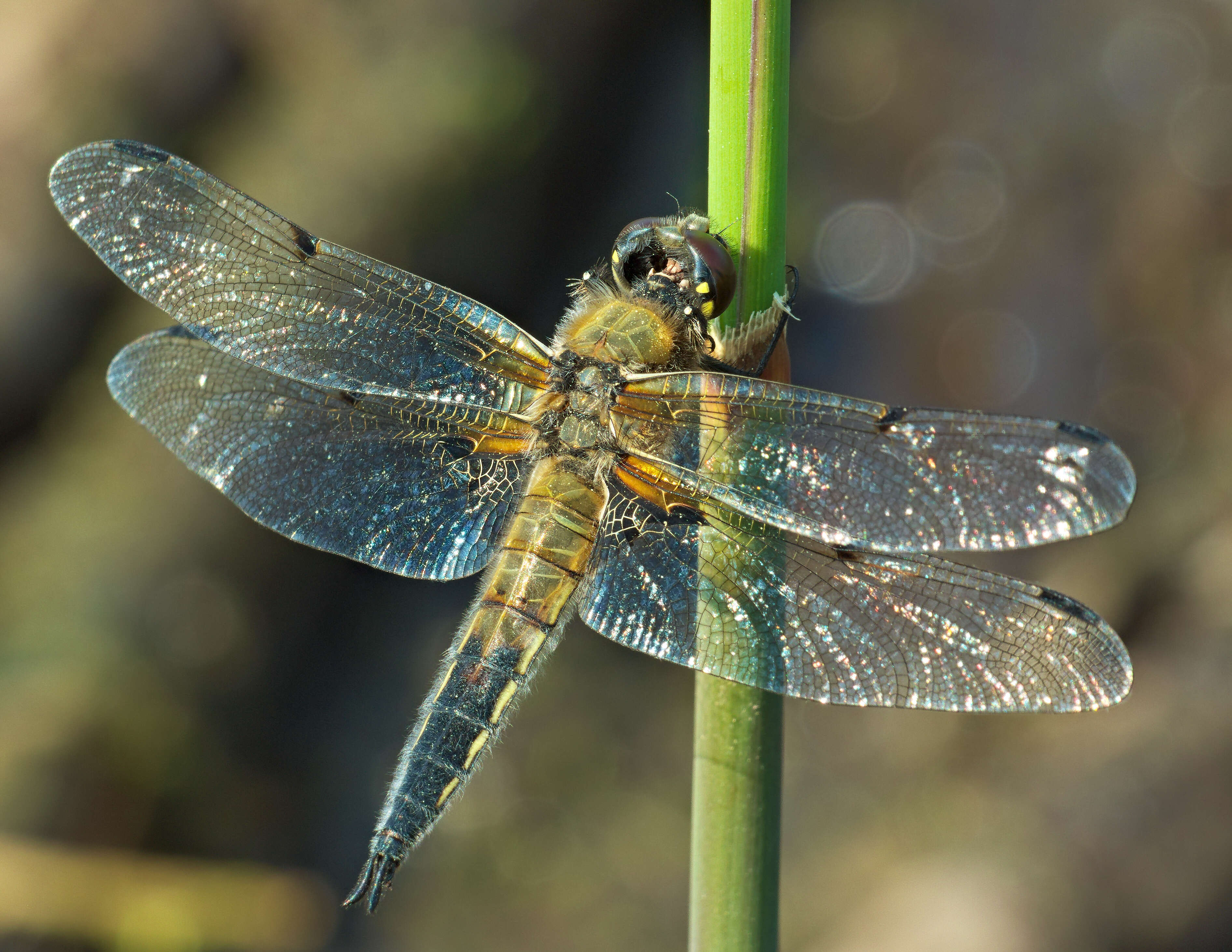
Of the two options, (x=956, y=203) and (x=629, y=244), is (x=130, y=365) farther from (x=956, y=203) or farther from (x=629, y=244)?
(x=956, y=203)

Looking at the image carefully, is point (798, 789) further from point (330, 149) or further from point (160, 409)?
point (330, 149)

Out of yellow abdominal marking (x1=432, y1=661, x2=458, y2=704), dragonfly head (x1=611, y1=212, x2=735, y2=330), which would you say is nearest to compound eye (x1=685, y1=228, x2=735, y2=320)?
dragonfly head (x1=611, y1=212, x2=735, y2=330)

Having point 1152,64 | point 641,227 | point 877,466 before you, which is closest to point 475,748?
point 877,466

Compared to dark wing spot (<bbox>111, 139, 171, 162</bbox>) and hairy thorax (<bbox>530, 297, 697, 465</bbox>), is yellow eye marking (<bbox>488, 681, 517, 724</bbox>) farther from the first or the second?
dark wing spot (<bbox>111, 139, 171, 162</bbox>)

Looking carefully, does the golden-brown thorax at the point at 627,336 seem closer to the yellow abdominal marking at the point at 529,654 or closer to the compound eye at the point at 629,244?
the compound eye at the point at 629,244

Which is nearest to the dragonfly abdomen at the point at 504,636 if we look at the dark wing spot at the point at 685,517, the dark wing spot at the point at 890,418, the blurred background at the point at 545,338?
the dark wing spot at the point at 685,517

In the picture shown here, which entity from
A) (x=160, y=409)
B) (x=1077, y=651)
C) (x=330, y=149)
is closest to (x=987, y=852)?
(x=1077, y=651)
